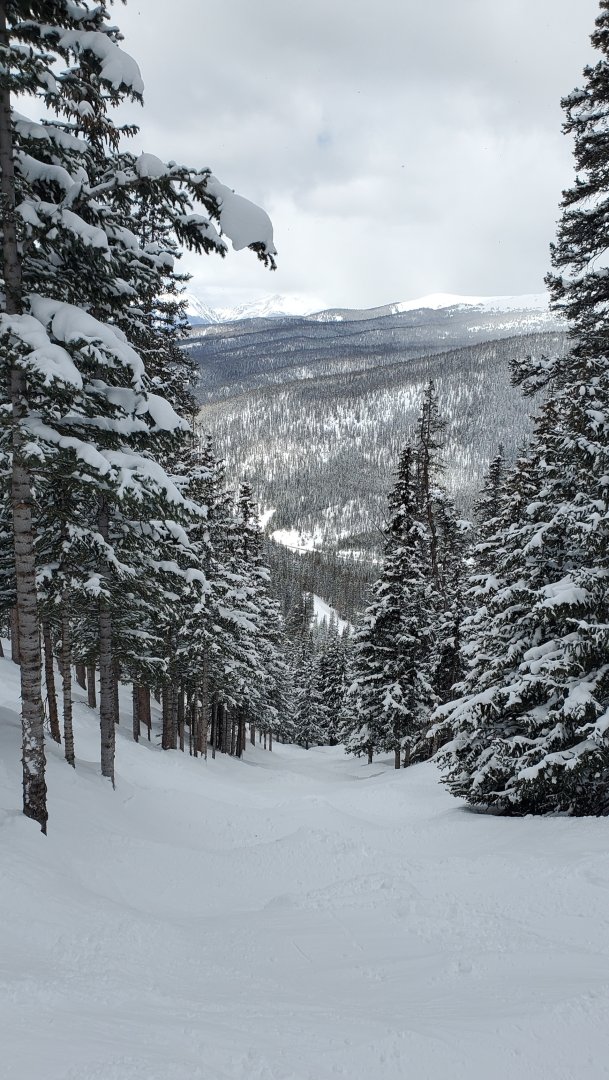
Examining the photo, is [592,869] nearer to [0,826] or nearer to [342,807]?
[0,826]

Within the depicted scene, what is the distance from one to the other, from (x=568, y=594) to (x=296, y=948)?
760 centimetres

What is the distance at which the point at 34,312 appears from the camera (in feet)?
24.3

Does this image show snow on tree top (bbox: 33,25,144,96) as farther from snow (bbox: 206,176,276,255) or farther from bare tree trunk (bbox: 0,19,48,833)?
snow (bbox: 206,176,276,255)

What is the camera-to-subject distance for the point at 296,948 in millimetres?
6805

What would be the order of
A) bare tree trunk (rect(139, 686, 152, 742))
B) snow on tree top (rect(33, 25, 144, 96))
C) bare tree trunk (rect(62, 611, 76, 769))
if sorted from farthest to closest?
bare tree trunk (rect(139, 686, 152, 742)) < bare tree trunk (rect(62, 611, 76, 769)) < snow on tree top (rect(33, 25, 144, 96))

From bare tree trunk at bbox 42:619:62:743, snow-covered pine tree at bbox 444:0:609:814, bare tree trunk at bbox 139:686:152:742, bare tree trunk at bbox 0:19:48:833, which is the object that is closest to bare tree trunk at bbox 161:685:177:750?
bare tree trunk at bbox 139:686:152:742

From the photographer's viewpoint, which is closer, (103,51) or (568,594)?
(103,51)

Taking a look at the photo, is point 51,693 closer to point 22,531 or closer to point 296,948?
point 22,531

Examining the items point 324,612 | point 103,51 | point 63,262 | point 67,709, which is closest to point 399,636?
point 67,709

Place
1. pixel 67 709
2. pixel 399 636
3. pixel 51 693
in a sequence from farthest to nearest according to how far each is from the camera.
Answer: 1. pixel 399 636
2. pixel 51 693
3. pixel 67 709

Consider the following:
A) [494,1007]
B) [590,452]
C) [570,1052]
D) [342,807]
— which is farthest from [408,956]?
[342,807]

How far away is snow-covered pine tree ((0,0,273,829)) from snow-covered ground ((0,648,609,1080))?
237cm

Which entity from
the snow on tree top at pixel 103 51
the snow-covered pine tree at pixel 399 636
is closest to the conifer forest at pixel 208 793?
the snow on tree top at pixel 103 51

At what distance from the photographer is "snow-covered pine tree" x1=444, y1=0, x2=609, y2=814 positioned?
10594 mm
